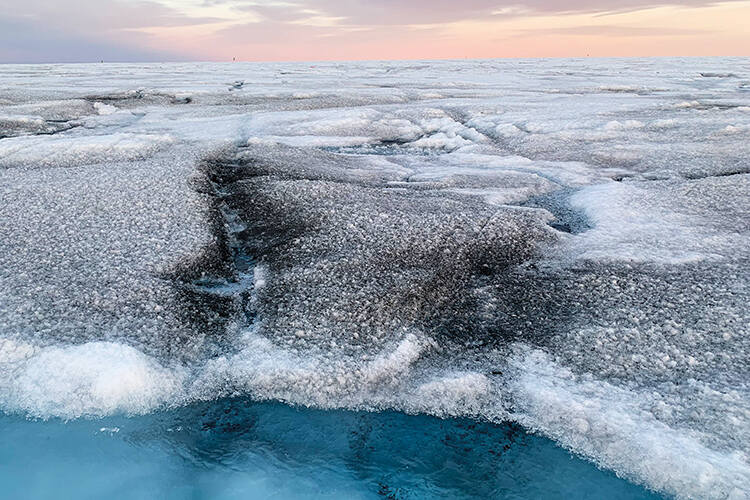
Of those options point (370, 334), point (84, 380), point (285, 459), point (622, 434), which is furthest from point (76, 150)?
point (622, 434)

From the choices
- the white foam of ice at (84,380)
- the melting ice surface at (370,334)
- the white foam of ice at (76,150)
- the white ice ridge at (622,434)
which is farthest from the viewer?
the white foam of ice at (76,150)

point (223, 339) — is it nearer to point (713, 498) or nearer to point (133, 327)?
point (133, 327)

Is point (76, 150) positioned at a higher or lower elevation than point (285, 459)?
higher

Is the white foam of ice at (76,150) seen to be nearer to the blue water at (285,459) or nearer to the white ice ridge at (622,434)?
the blue water at (285,459)

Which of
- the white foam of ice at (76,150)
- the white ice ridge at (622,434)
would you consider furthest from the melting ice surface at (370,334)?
the white foam of ice at (76,150)

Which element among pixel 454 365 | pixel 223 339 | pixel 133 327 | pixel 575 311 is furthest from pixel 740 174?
pixel 133 327

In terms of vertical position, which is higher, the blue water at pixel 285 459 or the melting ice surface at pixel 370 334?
the melting ice surface at pixel 370 334

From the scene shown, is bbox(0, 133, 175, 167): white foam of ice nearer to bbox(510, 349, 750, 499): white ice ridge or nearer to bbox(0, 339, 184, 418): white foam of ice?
bbox(0, 339, 184, 418): white foam of ice

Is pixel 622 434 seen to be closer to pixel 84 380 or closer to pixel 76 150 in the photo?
pixel 84 380
